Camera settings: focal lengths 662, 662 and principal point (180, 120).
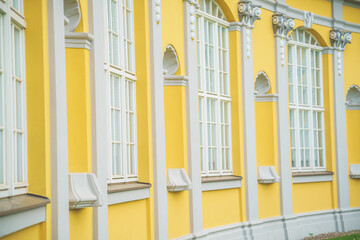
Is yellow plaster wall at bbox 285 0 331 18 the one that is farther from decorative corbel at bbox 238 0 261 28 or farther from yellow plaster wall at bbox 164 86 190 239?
yellow plaster wall at bbox 164 86 190 239

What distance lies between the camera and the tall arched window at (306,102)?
18.7 metres

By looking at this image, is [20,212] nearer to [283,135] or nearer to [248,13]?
[248,13]

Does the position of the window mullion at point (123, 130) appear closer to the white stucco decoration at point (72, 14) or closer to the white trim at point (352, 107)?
the white stucco decoration at point (72, 14)

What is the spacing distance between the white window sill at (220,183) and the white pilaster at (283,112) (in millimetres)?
2470

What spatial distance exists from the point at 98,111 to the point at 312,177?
36.2 ft

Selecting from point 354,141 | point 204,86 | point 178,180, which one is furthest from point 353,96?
point 178,180

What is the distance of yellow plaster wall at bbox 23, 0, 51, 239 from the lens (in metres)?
7.16

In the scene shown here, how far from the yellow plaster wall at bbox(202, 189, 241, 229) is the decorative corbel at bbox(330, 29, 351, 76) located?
267 inches

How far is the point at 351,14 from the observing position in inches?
819

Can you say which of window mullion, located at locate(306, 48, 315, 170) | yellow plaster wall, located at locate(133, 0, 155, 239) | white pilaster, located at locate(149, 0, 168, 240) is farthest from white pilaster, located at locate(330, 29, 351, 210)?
yellow plaster wall, located at locate(133, 0, 155, 239)

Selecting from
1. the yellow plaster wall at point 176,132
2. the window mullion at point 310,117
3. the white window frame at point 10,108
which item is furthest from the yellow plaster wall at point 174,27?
the window mullion at point 310,117

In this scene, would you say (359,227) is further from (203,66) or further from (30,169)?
(30,169)

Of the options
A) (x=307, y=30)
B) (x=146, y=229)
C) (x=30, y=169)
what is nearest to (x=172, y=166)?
(x=146, y=229)

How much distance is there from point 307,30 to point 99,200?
1251 centimetres
